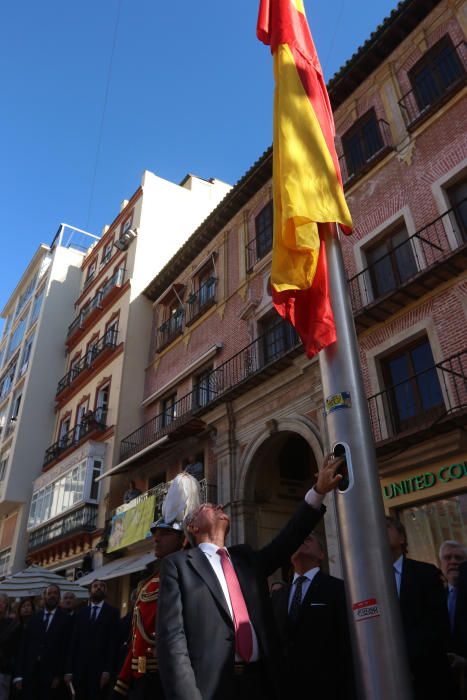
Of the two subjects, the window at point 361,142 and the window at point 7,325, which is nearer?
the window at point 361,142

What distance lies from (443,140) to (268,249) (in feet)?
20.7

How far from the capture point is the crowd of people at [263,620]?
2.54 metres

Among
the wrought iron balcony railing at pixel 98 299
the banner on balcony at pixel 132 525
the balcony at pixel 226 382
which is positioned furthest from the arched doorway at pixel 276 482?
the wrought iron balcony railing at pixel 98 299

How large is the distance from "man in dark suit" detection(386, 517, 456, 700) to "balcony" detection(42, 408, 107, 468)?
18.2 metres

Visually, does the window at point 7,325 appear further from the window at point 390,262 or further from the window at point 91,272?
the window at point 390,262

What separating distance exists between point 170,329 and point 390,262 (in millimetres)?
11015

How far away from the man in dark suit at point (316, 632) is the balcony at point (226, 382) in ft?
29.8

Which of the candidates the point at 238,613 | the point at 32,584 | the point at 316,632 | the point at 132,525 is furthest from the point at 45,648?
the point at 132,525

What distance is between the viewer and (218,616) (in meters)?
2.67

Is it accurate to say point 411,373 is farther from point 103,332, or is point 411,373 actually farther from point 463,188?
point 103,332

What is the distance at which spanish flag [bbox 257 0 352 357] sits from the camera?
4.01 metres

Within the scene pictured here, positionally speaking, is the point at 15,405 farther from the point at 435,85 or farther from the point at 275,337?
the point at 435,85

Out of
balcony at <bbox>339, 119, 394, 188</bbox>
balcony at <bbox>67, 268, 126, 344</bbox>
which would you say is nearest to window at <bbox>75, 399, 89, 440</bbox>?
balcony at <bbox>67, 268, 126, 344</bbox>

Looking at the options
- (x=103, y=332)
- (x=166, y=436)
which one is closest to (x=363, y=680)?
(x=166, y=436)
